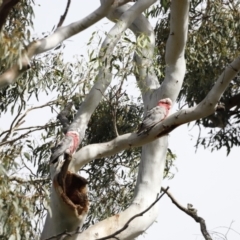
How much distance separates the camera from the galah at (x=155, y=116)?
4.66m

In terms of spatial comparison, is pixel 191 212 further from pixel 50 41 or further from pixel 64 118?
pixel 50 41

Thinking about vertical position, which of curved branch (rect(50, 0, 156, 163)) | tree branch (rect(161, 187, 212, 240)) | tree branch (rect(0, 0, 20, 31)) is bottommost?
tree branch (rect(0, 0, 20, 31))

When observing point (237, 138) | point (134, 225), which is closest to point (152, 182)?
point (134, 225)

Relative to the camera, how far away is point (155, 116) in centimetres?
478

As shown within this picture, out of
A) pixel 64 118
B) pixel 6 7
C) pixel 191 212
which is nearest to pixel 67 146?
pixel 64 118

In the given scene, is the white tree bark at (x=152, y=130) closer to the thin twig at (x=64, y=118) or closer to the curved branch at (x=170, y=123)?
the curved branch at (x=170, y=123)

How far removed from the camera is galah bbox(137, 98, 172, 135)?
4.66 m

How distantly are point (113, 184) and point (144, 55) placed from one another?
6.13 ft

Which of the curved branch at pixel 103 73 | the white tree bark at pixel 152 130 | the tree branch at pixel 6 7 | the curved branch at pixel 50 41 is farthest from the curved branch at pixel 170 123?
the tree branch at pixel 6 7

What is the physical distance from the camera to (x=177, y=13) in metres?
4.93

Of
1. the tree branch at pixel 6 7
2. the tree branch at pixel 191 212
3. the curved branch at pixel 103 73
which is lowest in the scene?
the tree branch at pixel 6 7

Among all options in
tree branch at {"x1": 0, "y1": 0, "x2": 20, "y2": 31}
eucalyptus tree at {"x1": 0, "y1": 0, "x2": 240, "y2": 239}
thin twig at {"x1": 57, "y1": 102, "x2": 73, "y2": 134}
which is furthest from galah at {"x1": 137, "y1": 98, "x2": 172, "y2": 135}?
tree branch at {"x1": 0, "y1": 0, "x2": 20, "y2": 31}

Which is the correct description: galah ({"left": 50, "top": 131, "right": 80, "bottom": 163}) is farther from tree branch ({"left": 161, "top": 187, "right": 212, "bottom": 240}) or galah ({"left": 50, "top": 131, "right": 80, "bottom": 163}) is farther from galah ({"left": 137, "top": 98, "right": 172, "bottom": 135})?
tree branch ({"left": 161, "top": 187, "right": 212, "bottom": 240})

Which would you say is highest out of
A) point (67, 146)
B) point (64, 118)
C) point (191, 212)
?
point (64, 118)
